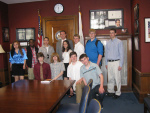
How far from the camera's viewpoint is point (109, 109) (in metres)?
3.22

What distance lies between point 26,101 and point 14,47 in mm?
2860

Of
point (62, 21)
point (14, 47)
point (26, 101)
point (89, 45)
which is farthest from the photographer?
point (62, 21)

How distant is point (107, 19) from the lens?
4.97m

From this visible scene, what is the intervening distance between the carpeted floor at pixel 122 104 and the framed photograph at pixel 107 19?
2148 mm

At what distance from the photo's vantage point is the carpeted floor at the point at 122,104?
10.4ft

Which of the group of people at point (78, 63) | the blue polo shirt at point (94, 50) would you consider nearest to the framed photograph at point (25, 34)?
the group of people at point (78, 63)

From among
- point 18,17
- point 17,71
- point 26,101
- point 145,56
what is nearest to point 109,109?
point 145,56

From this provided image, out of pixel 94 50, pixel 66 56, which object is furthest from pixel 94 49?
pixel 66 56

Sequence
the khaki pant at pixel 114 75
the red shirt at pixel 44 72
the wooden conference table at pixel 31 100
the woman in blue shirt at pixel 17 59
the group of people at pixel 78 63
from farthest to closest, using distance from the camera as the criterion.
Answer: the woman in blue shirt at pixel 17 59, the khaki pant at pixel 114 75, the red shirt at pixel 44 72, the group of people at pixel 78 63, the wooden conference table at pixel 31 100

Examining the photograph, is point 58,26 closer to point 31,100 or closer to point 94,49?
point 94,49

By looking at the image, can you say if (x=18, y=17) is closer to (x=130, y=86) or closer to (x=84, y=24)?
(x=84, y=24)

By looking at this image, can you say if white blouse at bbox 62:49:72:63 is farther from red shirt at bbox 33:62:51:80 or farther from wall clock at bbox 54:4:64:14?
wall clock at bbox 54:4:64:14

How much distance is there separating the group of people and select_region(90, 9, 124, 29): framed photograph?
1201 millimetres

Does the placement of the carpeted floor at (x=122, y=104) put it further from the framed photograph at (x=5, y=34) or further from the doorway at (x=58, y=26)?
the framed photograph at (x=5, y=34)
